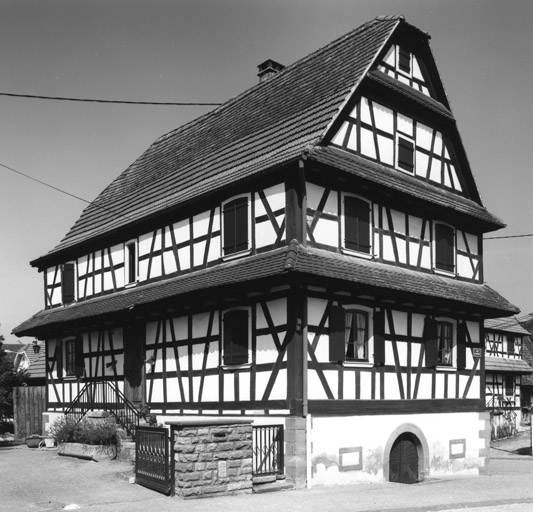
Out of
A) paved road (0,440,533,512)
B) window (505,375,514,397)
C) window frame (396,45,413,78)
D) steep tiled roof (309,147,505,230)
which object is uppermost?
window frame (396,45,413,78)

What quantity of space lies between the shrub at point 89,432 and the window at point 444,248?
10.1 meters

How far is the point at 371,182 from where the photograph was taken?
19.1 meters

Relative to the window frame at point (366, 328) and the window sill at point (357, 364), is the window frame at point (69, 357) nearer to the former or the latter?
the window frame at point (366, 328)

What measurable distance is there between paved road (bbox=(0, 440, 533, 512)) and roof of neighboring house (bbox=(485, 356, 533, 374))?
85.3ft

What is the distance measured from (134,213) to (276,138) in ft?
21.2

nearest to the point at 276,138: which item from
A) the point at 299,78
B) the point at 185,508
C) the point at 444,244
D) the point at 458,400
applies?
the point at 299,78

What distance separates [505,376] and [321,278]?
33.7 metres

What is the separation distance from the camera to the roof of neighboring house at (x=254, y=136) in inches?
776

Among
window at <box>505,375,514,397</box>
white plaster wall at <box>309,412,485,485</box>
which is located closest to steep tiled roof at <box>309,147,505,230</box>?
white plaster wall at <box>309,412,485,485</box>

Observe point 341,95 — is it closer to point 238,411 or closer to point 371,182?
point 371,182

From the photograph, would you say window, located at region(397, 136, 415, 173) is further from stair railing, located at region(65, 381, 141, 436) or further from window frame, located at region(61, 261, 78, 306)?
window frame, located at region(61, 261, 78, 306)

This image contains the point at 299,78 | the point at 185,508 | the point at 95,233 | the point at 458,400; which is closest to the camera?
the point at 185,508

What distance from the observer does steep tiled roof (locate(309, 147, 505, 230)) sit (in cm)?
1841

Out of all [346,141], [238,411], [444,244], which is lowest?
[238,411]
